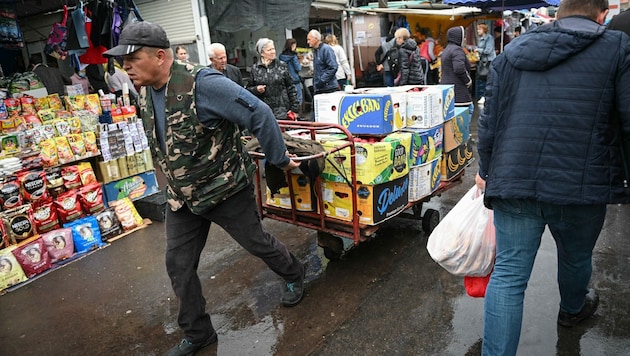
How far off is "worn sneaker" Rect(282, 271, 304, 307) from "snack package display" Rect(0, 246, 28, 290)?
8.30 feet

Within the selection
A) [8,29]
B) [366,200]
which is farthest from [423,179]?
[8,29]

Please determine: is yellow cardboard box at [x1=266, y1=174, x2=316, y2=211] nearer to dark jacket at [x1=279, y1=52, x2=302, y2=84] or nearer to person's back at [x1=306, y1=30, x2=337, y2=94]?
person's back at [x1=306, y1=30, x2=337, y2=94]

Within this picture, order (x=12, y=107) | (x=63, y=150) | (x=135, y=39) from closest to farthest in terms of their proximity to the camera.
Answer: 1. (x=135, y=39)
2. (x=63, y=150)
3. (x=12, y=107)

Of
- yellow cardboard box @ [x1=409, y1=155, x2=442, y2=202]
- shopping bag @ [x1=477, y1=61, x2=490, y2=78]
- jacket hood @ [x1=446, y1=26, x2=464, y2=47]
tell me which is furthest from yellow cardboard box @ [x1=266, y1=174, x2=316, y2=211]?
shopping bag @ [x1=477, y1=61, x2=490, y2=78]

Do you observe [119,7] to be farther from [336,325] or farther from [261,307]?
[336,325]

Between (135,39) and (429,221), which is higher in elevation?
(135,39)

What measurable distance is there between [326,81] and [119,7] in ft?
10.3

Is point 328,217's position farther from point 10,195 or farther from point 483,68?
point 483,68

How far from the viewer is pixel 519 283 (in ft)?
7.19

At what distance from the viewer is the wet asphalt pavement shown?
2926mm

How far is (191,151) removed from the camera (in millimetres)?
2658

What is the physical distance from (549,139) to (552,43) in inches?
16.2

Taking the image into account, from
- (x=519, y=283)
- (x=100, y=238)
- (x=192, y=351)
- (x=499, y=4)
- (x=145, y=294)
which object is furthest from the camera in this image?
(x=499, y=4)

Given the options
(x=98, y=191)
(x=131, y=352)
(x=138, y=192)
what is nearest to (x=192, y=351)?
(x=131, y=352)
